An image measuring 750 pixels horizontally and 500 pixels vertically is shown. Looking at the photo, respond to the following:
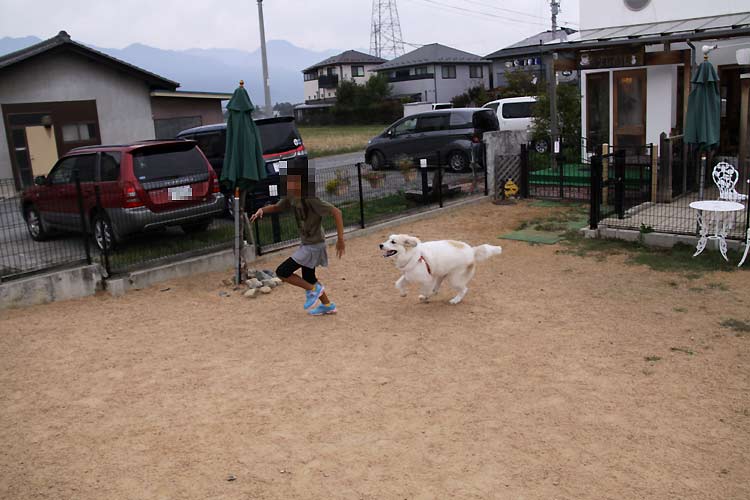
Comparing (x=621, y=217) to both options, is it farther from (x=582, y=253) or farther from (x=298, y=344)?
(x=298, y=344)

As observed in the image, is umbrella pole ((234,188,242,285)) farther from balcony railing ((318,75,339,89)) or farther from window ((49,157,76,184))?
balcony railing ((318,75,339,89))

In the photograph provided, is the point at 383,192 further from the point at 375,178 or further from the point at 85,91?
the point at 85,91

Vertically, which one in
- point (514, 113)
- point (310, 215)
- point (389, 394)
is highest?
point (514, 113)

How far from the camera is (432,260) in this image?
7.30 meters

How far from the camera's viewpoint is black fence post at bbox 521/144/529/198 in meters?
13.9

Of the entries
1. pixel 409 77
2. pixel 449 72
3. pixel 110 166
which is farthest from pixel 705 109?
pixel 409 77

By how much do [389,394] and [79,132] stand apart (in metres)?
17.8

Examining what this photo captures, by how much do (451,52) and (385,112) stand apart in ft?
31.1

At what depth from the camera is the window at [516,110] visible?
23.0m

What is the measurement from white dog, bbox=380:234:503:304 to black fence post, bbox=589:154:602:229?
3675 millimetres

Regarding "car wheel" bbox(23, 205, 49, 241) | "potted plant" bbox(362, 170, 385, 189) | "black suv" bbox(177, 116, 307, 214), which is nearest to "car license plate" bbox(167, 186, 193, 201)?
"car wheel" bbox(23, 205, 49, 241)

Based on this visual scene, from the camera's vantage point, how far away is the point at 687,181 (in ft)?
40.3

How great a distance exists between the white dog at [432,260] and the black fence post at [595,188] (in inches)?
145

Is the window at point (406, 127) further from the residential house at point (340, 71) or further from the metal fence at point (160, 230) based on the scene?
the residential house at point (340, 71)
